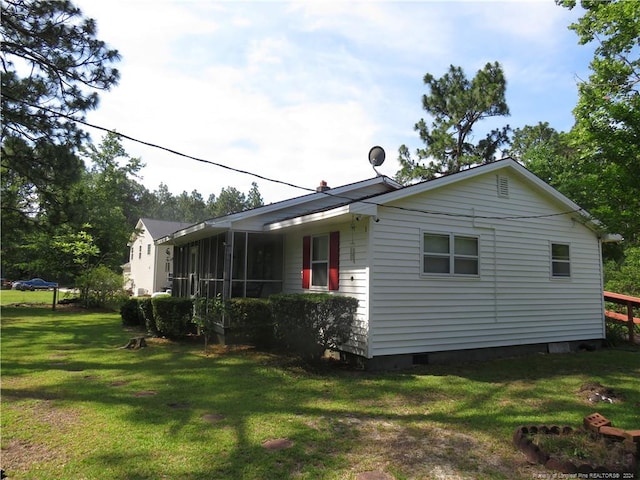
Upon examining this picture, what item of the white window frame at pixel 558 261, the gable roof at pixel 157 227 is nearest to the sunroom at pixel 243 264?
the white window frame at pixel 558 261

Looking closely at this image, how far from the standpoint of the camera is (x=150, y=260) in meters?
30.0

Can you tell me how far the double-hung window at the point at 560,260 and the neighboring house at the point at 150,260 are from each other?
22725mm

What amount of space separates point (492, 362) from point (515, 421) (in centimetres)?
404

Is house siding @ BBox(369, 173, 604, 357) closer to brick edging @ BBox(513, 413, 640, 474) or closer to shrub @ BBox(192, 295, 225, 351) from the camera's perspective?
brick edging @ BBox(513, 413, 640, 474)

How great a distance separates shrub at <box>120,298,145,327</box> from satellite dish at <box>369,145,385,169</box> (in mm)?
8916

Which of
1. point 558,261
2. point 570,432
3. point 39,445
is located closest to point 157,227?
point 558,261

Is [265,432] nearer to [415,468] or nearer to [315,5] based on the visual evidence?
[415,468]

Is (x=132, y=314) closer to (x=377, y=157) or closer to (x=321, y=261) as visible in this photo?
(x=321, y=261)

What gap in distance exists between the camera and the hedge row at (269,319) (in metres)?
7.46

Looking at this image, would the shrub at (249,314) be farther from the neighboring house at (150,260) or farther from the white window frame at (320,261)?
the neighboring house at (150,260)

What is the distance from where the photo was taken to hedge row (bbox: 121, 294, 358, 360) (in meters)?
7.46

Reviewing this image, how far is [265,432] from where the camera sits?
4.60 m

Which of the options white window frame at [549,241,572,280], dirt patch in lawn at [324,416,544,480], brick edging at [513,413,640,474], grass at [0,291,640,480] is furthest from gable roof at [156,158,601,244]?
brick edging at [513,413,640,474]

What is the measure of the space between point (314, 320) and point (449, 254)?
337cm
